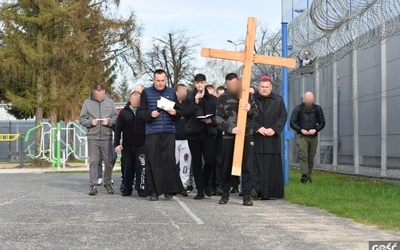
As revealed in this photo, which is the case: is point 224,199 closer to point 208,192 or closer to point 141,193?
point 208,192

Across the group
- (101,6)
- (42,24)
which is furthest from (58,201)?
(101,6)

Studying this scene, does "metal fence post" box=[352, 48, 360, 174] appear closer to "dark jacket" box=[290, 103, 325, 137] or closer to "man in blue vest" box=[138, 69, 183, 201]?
"dark jacket" box=[290, 103, 325, 137]

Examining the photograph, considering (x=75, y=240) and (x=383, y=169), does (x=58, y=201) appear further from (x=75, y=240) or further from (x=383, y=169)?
(x=383, y=169)

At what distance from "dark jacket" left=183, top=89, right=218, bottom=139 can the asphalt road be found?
1225 millimetres

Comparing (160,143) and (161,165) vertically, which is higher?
(160,143)

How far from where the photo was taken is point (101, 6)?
3769cm

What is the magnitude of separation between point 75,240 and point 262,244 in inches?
68.5

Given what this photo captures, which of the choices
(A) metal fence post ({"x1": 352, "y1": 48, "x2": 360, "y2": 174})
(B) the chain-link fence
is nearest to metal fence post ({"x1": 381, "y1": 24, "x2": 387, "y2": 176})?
(B) the chain-link fence

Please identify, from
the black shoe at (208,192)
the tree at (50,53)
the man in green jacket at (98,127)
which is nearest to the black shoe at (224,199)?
the black shoe at (208,192)

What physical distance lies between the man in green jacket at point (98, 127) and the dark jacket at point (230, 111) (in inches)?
116

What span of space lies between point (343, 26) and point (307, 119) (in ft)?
10.5

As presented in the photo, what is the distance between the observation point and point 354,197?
13.4m

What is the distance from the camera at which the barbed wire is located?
13.8m

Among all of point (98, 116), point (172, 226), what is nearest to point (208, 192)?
point (98, 116)
